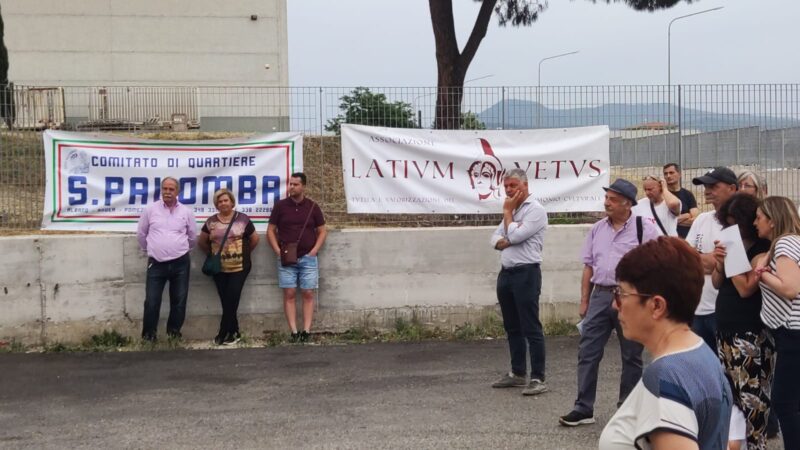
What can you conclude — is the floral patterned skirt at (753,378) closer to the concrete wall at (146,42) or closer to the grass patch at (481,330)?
the grass patch at (481,330)

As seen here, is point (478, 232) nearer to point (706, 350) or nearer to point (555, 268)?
point (555, 268)

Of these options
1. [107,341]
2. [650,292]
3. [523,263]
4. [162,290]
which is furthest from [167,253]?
[650,292]

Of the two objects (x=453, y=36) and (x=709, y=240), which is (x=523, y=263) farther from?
(x=453, y=36)

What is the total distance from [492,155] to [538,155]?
0.57 meters

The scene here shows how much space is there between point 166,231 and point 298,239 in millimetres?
1408

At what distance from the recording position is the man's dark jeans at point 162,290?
9.40 meters

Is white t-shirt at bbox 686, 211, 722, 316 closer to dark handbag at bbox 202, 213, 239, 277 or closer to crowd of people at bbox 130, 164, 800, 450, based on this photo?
crowd of people at bbox 130, 164, 800, 450

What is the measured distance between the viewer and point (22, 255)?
372 inches

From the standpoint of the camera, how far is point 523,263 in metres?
7.08

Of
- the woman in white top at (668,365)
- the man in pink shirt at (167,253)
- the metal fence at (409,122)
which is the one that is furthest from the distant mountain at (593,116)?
the woman in white top at (668,365)

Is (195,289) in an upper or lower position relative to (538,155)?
lower

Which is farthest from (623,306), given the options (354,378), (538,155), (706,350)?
(538,155)

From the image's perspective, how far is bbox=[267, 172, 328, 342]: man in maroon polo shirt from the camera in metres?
9.66

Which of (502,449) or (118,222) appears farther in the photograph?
(118,222)
